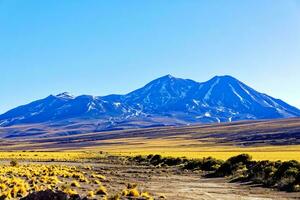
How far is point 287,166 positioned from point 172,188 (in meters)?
9.10

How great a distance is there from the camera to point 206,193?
1346 inches

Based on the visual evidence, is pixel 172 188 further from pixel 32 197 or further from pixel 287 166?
pixel 32 197

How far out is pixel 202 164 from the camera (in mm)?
61188

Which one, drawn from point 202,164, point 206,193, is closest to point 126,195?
point 206,193

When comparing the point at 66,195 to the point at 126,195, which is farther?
the point at 126,195

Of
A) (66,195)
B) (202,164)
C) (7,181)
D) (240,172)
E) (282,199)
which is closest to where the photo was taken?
(66,195)

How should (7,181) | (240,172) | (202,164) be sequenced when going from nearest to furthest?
(7,181) → (240,172) → (202,164)

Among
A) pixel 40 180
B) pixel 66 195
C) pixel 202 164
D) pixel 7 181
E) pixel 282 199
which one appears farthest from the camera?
pixel 202 164

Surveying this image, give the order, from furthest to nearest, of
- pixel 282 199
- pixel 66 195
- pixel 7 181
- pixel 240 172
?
pixel 240 172 → pixel 7 181 → pixel 282 199 → pixel 66 195

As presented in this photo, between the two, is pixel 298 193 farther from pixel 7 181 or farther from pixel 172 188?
pixel 7 181

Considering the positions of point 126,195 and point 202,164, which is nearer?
point 126,195

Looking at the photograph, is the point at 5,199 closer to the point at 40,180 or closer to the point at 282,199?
the point at 40,180

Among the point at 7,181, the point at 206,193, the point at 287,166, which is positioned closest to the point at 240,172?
the point at 287,166

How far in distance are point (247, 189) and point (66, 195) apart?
52.4 ft
